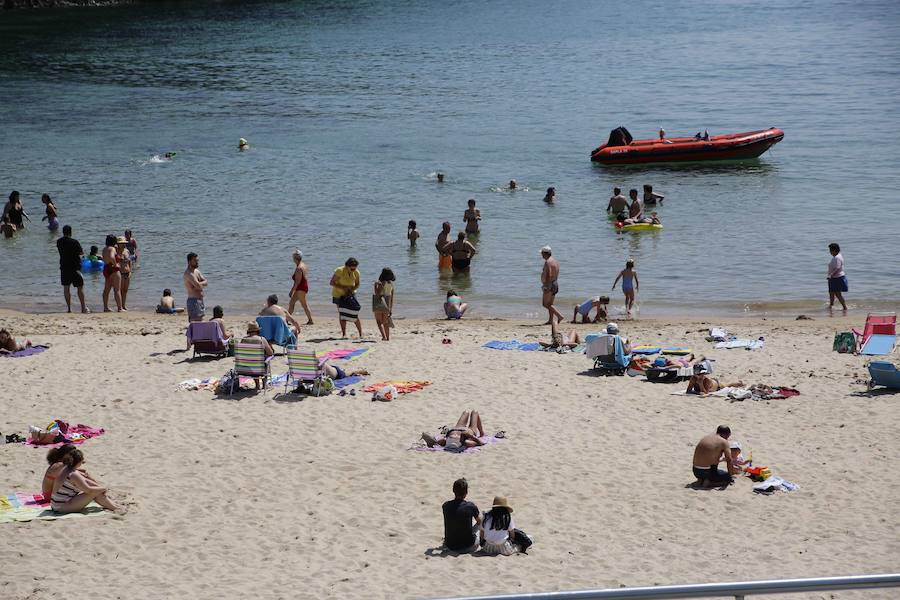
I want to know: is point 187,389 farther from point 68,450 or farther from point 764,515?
point 764,515

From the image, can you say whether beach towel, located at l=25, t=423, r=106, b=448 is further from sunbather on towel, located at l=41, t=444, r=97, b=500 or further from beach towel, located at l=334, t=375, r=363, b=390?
beach towel, located at l=334, t=375, r=363, b=390

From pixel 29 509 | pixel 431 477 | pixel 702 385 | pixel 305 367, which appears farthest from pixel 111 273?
pixel 702 385

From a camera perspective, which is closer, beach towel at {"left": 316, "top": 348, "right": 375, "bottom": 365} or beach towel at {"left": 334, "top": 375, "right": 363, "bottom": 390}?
beach towel at {"left": 334, "top": 375, "right": 363, "bottom": 390}

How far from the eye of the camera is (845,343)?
15.6 metres

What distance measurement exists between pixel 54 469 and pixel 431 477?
3.67 meters

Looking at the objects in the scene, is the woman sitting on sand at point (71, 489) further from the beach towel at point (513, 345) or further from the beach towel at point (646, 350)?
the beach towel at point (646, 350)

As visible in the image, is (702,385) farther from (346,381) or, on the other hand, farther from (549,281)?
(346,381)

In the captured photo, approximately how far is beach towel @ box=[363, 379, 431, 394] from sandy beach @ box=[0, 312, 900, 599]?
316mm

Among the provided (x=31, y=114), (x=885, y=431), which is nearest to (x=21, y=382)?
(x=885, y=431)

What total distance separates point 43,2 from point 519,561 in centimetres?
7747

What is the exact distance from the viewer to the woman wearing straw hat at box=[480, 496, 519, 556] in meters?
9.60

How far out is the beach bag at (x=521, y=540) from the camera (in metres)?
9.65

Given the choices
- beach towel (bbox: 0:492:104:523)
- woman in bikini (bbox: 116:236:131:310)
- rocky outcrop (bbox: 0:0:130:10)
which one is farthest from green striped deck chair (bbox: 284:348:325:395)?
rocky outcrop (bbox: 0:0:130:10)

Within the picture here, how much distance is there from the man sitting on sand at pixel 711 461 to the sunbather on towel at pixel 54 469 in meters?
5.90
